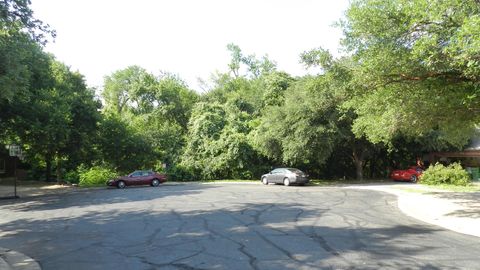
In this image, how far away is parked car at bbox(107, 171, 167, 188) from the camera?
33281 mm

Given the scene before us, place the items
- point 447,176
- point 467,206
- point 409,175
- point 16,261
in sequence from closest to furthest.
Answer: point 16,261 → point 467,206 → point 447,176 → point 409,175

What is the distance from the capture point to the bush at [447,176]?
29562mm

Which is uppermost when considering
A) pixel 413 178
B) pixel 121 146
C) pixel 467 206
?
pixel 121 146

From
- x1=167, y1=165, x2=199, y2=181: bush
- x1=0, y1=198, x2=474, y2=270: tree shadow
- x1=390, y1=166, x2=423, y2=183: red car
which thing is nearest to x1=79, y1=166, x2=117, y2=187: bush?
x1=167, y1=165, x2=199, y2=181: bush

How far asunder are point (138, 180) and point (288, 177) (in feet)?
39.5

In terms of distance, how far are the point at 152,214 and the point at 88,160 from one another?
87.5 ft

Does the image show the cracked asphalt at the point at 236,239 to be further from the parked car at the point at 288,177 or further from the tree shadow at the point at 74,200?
the parked car at the point at 288,177

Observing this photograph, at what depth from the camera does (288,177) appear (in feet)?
106

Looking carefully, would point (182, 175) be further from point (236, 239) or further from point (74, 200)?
point (236, 239)

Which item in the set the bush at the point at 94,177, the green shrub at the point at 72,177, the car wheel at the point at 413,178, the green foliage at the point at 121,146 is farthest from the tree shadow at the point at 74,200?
the car wheel at the point at 413,178

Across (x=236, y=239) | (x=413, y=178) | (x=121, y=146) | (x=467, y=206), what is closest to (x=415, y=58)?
(x=467, y=206)

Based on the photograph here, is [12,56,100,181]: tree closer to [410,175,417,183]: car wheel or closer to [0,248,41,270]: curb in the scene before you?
[0,248,41,270]: curb

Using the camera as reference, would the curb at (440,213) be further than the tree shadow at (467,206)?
No

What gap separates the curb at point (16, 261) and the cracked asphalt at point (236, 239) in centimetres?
20
